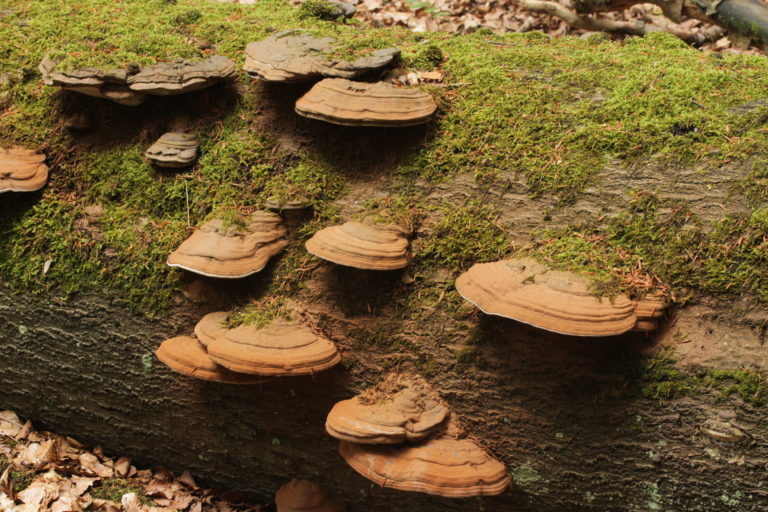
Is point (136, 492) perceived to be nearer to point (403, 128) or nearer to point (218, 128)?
point (218, 128)

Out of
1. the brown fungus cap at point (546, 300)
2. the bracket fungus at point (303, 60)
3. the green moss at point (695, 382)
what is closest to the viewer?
the brown fungus cap at point (546, 300)

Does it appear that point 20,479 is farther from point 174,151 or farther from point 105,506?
point 174,151

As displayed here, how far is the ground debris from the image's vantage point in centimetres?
413

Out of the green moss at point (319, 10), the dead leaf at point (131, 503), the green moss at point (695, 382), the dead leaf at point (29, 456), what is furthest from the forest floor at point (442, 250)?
the dead leaf at point (131, 503)

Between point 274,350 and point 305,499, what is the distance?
4.13 ft

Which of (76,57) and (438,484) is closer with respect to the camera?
(438,484)

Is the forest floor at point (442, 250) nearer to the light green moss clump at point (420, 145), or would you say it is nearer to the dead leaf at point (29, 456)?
the light green moss clump at point (420, 145)

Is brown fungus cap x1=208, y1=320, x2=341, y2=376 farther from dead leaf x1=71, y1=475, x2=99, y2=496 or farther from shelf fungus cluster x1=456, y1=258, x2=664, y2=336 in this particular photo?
dead leaf x1=71, y1=475, x2=99, y2=496

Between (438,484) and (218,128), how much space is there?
2747mm

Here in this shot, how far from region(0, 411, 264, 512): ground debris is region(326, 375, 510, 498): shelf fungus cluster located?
1.73 meters

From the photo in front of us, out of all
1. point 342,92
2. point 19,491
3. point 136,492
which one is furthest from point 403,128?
point 19,491

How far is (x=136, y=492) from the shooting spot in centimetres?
435

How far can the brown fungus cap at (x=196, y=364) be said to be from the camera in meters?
3.32

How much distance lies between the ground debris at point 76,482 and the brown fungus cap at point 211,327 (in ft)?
5.25
